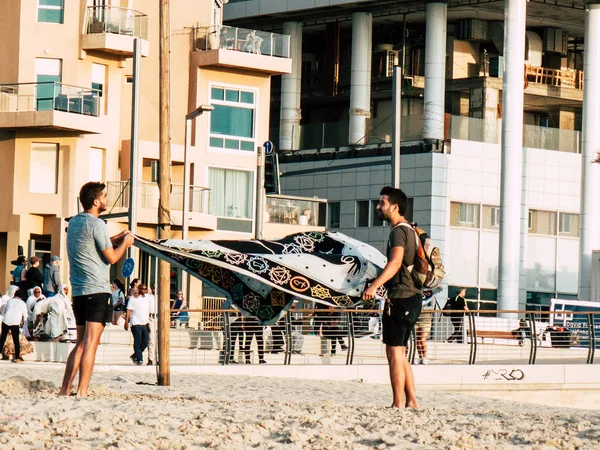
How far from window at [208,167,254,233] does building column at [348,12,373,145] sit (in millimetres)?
11944

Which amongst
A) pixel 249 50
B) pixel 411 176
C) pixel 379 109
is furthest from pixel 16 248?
pixel 379 109

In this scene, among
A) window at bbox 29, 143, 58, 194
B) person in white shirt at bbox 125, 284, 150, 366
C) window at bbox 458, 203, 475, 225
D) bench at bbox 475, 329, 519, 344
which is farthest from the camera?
window at bbox 458, 203, 475, 225

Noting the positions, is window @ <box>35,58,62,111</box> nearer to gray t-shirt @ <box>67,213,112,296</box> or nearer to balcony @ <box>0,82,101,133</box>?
balcony @ <box>0,82,101,133</box>

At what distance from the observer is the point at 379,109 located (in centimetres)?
7512

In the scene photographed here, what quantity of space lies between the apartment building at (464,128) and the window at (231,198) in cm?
1022

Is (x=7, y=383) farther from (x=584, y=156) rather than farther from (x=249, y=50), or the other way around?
(x=584, y=156)

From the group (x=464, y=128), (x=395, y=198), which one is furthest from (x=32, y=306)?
(x=464, y=128)

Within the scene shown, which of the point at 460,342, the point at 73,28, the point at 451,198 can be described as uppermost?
the point at 73,28

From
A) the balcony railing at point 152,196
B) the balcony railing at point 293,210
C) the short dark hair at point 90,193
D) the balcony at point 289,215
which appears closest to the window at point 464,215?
the balcony at point 289,215

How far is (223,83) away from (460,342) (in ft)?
93.1

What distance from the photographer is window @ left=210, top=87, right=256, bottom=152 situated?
60156 millimetres

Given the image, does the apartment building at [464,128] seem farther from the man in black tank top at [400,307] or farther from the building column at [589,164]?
the man in black tank top at [400,307]

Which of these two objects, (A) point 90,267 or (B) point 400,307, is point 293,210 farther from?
(A) point 90,267

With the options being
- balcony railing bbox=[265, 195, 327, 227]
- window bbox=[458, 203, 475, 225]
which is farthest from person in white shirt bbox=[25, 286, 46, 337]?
window bbox=[458, 203, 475, 225]
